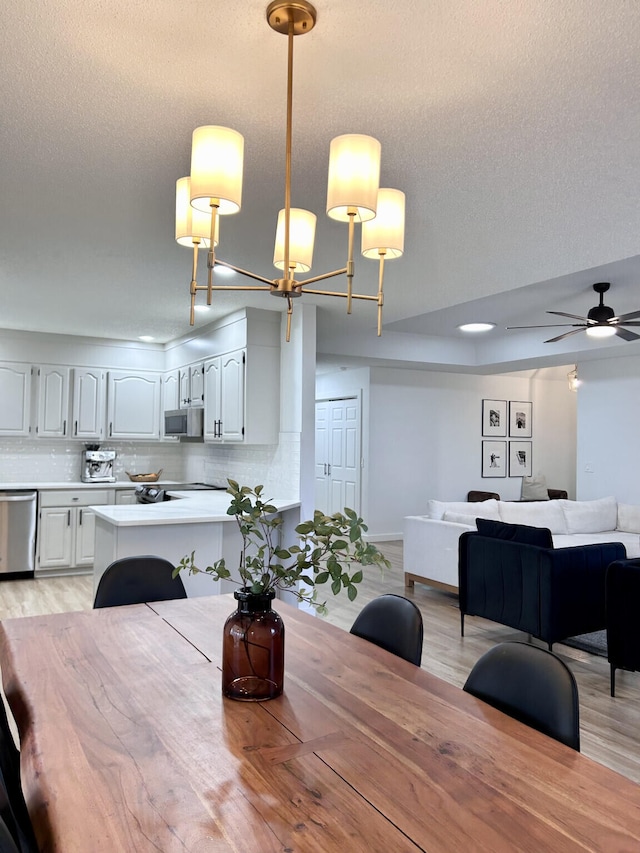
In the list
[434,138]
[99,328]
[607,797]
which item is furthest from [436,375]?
[607,797]

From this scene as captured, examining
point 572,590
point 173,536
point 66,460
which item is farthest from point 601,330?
point 66,460

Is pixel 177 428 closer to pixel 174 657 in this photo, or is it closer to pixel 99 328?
pixel 99 328

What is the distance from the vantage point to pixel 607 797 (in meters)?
1.13

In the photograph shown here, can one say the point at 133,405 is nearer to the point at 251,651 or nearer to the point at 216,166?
the point at 216,166

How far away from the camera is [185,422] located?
623cm

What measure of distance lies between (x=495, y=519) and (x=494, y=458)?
3.88m

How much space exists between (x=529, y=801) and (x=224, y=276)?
3785 millimetres

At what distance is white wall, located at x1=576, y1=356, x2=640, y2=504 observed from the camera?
24.5 feet

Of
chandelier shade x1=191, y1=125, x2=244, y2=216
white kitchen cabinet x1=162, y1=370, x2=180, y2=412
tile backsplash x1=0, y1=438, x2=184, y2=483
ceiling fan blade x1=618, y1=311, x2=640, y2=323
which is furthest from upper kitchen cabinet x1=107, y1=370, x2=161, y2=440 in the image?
chandelier shade x1=191, y1=125, x2=244, y2=216

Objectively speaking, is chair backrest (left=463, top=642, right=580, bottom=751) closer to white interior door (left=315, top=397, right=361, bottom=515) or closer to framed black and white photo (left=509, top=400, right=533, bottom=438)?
white interior door (left=315, top=397, right=361, bottom=515)

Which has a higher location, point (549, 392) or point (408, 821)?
point (549, 392)

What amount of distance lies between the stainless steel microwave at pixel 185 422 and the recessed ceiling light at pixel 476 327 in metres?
3.12

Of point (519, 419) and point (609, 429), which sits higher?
point (519, 419)

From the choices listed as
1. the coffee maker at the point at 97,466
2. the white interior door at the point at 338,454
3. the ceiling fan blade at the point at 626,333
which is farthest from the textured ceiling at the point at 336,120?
the white interior door at the point at 338,454
